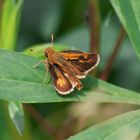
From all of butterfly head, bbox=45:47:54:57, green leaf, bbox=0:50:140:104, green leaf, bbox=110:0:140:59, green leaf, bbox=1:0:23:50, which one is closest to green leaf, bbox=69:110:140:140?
green leaf, bbox=0:50:140:104

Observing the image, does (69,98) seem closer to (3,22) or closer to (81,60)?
(81,60)

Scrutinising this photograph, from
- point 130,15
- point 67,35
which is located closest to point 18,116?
point 130,15

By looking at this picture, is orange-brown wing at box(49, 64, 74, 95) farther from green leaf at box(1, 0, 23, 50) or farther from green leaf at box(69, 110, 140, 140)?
green leaf at box(1, 0, 23, 50)

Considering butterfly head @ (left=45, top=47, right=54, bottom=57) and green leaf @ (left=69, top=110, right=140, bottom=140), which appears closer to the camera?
green leaf @ (left=69, top=110, right=140, bottom=140)

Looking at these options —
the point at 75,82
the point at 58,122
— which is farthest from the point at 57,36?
the point at 75,82

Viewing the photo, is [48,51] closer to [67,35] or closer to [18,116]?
[18,116]

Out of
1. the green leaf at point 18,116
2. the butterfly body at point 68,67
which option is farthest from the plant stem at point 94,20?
the green leaf at point 18,116
